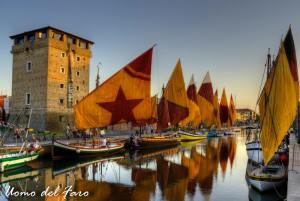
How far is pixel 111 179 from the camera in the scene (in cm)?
2078

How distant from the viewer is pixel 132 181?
66.7ft

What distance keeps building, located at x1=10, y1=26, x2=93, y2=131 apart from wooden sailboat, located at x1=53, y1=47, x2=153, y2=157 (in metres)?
22.0

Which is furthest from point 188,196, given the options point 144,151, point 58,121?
point 58,121

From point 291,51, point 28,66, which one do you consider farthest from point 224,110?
point 291,51

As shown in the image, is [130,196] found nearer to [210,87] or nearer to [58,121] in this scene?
[58,121]

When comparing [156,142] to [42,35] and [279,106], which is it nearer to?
[279,106]

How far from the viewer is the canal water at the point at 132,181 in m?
16.7

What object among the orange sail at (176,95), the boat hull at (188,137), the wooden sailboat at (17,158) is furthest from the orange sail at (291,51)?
the boat hull at (188,137)

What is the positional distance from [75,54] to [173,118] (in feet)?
67.6

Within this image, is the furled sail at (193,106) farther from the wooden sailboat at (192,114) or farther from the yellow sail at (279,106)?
the yellow sail at (279,106)

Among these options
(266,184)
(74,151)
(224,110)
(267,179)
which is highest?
(224,110)

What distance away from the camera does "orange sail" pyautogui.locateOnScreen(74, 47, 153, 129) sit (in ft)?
80.6

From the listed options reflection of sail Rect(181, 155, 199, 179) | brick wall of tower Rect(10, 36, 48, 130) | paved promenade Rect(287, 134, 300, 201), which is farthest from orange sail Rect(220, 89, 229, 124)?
paved promenade Rect(287, 134, 300, 201)

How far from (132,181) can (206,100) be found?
4116 cm
